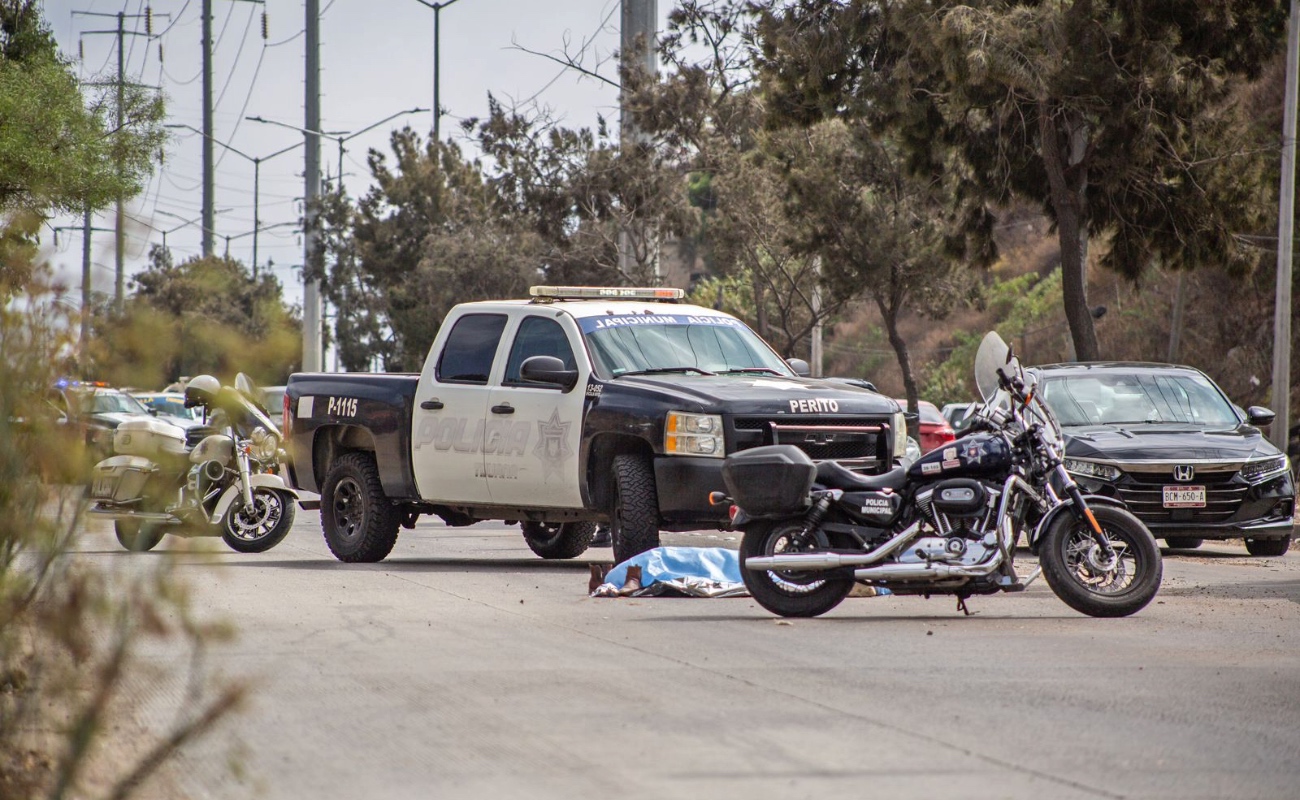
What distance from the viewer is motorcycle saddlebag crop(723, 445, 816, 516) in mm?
10281

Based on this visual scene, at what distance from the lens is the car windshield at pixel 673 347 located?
13344mm

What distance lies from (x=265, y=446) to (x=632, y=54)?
20.4m

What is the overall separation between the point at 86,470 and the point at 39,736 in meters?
1.30

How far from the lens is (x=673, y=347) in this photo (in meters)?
13.6

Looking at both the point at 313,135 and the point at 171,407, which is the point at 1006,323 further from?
the point at 171,407

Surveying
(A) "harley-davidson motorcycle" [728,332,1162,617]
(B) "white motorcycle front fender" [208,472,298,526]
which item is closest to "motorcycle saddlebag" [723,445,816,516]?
(A) "harley-davidson motorcycle" [728,332,1162,617]

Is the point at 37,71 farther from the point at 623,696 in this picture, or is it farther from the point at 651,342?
the point at 623,696

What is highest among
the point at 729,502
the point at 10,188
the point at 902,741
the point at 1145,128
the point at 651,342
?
the point at 1145,128

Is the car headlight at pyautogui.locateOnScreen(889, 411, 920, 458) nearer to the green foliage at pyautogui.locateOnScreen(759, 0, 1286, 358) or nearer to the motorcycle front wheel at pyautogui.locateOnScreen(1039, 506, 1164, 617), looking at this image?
the motorcycle front wheel at pyautogui.locateOnScreen(1039, 506, 1164, 617)

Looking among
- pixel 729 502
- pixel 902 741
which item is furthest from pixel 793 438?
pixel 902 741

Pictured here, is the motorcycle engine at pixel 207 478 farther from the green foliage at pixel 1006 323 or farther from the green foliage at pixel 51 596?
the green foliage at pixel 1006 323

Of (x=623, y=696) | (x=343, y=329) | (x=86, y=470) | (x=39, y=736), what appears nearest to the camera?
(x=86, y=470)

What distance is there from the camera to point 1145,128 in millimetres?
23172

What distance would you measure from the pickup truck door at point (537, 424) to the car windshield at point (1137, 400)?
5223 mm
